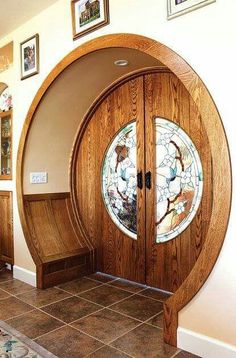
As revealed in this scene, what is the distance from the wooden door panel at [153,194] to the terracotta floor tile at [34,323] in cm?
105

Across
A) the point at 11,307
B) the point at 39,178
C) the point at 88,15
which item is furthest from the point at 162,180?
the point at 11,307

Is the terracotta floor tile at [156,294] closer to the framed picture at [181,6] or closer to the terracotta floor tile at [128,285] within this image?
the terracotta floor tile at [128,285]

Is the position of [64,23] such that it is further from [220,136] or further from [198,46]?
[220,136]

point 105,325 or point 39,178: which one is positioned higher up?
point 39,178

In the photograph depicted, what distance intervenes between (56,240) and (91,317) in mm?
1058

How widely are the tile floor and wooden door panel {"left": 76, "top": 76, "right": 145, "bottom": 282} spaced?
22 centimetres

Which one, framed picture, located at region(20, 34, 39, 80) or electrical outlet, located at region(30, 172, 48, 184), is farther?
electrical outlet, located at region(30, 172, 48, 184)

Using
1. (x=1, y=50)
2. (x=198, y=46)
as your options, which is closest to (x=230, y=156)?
(x=198, y=46)

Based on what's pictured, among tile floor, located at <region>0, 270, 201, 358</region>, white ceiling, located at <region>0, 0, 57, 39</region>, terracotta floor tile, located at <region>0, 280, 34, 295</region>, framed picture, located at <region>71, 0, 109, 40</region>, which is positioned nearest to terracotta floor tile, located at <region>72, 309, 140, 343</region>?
tile floor, located at <region>0, 270, 201, 358</region>

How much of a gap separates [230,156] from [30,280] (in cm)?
237

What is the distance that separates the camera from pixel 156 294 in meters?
2.80

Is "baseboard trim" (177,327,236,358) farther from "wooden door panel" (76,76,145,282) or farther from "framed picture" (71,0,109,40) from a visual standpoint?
"framed picture" (71,0,109,40)

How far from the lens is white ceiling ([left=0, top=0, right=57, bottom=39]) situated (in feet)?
8.93

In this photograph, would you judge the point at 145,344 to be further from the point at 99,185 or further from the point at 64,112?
the point at 64,112
